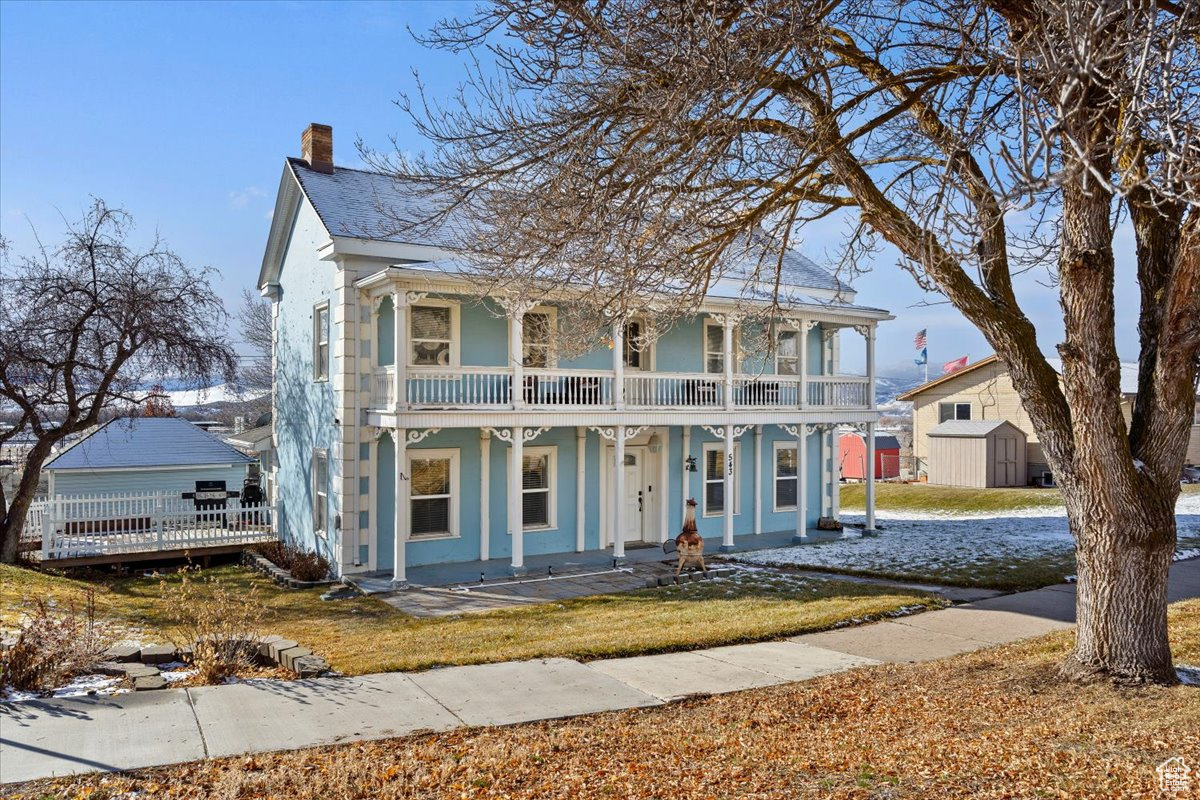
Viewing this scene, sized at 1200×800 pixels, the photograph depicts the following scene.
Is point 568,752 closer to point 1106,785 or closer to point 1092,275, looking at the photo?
point 1106,785

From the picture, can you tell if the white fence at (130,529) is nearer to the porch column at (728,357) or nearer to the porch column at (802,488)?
the porch column at (728,357)

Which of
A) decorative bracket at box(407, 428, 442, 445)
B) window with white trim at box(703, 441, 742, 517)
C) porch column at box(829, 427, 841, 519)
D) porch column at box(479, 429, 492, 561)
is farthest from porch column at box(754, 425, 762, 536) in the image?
decorative bracket at box(407, 428, 442, 445)

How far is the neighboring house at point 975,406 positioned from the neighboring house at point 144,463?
89.2ft

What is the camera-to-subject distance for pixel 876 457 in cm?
4500

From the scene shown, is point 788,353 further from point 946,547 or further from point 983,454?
point 983,454

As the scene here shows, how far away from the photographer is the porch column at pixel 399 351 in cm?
1524

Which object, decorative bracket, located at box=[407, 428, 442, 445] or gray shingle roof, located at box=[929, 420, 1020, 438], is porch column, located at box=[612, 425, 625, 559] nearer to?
decorative bracket, located at box=[407, 428, 442, 445]

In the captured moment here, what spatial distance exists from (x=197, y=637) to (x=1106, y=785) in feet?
27.9

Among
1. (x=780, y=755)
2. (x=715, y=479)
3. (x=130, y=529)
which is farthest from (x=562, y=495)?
(x=780, y=755)

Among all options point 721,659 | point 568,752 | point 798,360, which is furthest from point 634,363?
point 568,752

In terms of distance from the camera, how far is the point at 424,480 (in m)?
17.0

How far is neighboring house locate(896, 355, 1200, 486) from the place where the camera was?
34781mm

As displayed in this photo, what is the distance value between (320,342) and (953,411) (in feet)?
101

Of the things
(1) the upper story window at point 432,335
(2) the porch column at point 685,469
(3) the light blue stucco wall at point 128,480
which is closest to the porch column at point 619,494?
(2) the porch column at point 685,469
